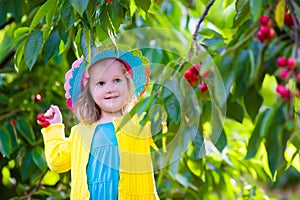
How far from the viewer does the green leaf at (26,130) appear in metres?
2.15

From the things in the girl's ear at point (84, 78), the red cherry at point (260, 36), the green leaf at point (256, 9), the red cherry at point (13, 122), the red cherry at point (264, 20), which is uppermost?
the green leaf at point (256, 9)

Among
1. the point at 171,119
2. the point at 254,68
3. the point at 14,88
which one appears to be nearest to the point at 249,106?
the point at 254,68

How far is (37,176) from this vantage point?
A: 7.47 feet

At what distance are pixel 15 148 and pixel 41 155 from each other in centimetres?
9

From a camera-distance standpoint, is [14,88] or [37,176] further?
[14,88]

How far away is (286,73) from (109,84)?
51 cm

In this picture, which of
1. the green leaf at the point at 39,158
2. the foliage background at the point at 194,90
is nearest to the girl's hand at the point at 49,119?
the foliage background at the point at 194,90

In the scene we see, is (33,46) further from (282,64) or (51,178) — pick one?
(51,178)

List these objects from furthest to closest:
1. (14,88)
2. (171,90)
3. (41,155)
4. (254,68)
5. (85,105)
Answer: (14,88) → (41,155) → (85,105) → (171,90) → (254,68)

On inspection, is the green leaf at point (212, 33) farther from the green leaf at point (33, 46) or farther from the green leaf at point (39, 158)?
the green leaf at point (39, 158)

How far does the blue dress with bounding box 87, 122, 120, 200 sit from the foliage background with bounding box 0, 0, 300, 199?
8 centimetres

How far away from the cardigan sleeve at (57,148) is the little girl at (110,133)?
37 mm

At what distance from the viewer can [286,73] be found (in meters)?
0.84

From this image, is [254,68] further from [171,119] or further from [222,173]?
[222,173]
